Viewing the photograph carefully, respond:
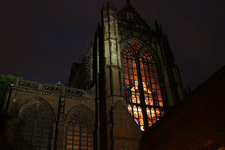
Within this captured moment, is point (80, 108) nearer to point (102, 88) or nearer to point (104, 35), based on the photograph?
point (102, 88)

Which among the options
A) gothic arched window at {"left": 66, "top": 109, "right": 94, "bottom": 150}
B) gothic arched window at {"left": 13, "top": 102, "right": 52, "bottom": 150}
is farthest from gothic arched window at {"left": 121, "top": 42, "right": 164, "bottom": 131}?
gothic arched window at {"left": 13, "top": 102, "right": 52, "bottom": 150}

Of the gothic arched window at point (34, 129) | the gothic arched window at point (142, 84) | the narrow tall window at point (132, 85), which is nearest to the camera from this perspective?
the gothic arched window at point (34, 129)

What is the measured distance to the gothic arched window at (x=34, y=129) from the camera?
13.7 metres

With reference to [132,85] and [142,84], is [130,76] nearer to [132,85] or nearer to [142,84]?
[132,85]

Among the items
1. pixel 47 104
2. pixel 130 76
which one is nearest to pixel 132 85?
pixel 130 76

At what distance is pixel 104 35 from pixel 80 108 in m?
7.11

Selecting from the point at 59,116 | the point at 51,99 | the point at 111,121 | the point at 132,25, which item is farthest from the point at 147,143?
the point at 132,25

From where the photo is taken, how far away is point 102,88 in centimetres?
1745

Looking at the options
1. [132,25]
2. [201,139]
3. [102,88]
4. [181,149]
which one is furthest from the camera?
[132,25]

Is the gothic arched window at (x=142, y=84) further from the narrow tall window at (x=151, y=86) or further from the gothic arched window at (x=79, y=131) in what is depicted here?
the gothic arched window at (x=79, y=131)

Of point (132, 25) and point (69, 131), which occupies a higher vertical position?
point (132, 25)

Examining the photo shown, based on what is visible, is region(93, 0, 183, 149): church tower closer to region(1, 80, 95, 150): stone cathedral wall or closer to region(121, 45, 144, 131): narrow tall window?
region(121, 45, 144, 131): narrow tall window

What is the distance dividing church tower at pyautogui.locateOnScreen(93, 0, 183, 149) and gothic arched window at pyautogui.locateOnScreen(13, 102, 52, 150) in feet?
11.5

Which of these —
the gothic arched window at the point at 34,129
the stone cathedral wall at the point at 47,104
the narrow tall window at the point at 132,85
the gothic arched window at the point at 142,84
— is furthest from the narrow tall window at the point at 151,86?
the gothic arched window at the point at 34,129
